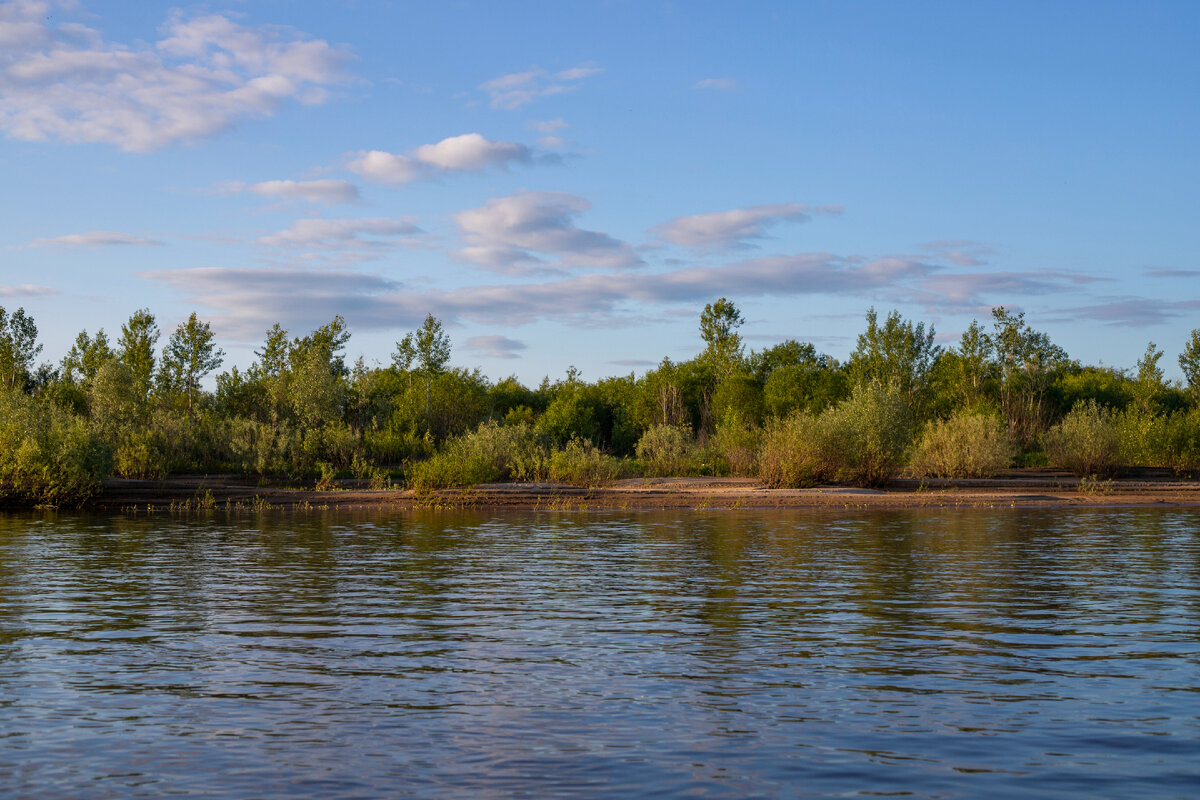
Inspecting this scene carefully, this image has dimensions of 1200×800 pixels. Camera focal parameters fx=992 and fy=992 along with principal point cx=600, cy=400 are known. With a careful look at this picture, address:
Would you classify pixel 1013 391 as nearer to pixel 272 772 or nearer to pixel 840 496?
pixel 840 496

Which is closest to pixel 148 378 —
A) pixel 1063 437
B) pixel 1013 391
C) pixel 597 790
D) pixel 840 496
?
pixel 840 496

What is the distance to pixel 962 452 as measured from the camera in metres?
40.8

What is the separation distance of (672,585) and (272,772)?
931 cm

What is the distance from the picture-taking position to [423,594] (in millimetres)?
14484

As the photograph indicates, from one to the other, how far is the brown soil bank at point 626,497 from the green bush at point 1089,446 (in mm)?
4769

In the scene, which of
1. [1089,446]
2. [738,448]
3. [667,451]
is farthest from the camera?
[667,451]

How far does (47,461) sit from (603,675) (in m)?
29.4

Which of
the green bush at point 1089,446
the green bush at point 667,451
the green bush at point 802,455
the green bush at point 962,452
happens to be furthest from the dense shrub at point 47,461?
the green bush at point 1089,446

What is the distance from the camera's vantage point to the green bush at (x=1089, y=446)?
4312cm

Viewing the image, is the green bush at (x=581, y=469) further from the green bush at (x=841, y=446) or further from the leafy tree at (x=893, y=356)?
the leafy tree at (x=893, y=356)

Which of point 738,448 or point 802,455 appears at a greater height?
point 738,448

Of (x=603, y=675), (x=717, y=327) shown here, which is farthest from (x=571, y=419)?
(x=603, y=675)

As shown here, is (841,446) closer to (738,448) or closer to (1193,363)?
(738,448)

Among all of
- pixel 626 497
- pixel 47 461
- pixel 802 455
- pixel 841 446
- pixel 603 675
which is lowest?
pixel 603 675
